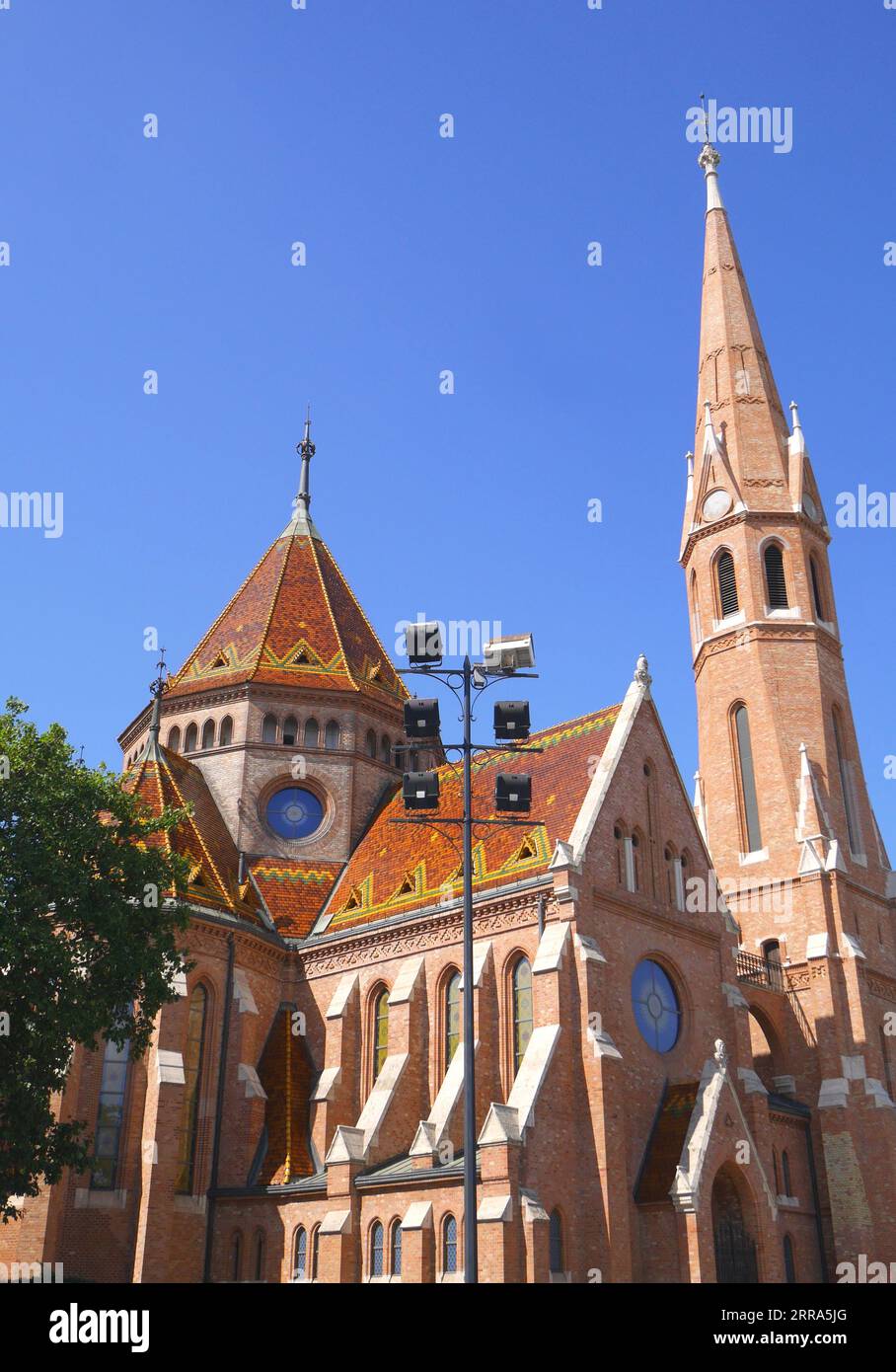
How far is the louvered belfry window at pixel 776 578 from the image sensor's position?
48.9m

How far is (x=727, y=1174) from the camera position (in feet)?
102

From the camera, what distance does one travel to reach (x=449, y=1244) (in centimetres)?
2828

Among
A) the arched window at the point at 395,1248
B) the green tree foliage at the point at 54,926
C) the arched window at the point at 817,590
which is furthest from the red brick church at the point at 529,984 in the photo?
the green tree foliage at the point at 54,926

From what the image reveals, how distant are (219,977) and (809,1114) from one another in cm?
1882

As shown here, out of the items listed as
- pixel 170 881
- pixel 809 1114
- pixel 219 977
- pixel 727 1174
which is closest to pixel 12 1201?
pixel 219 977

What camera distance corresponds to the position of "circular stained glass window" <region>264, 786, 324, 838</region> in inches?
1695

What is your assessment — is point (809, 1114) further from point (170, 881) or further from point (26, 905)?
point (26, 905)

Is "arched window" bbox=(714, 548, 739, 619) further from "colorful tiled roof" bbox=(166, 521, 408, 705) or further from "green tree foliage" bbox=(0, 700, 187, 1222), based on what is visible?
"green tree foliage" bbox=(0, 700, 187, 1222)

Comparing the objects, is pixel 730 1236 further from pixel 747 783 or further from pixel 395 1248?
pixel 747 783

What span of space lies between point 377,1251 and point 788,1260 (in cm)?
1238

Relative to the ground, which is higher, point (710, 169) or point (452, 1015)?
point (710, 169)

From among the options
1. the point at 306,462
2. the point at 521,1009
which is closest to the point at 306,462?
the point at 306,462

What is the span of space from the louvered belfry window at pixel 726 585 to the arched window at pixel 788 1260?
76.3ft

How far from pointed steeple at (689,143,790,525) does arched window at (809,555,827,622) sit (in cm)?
281
